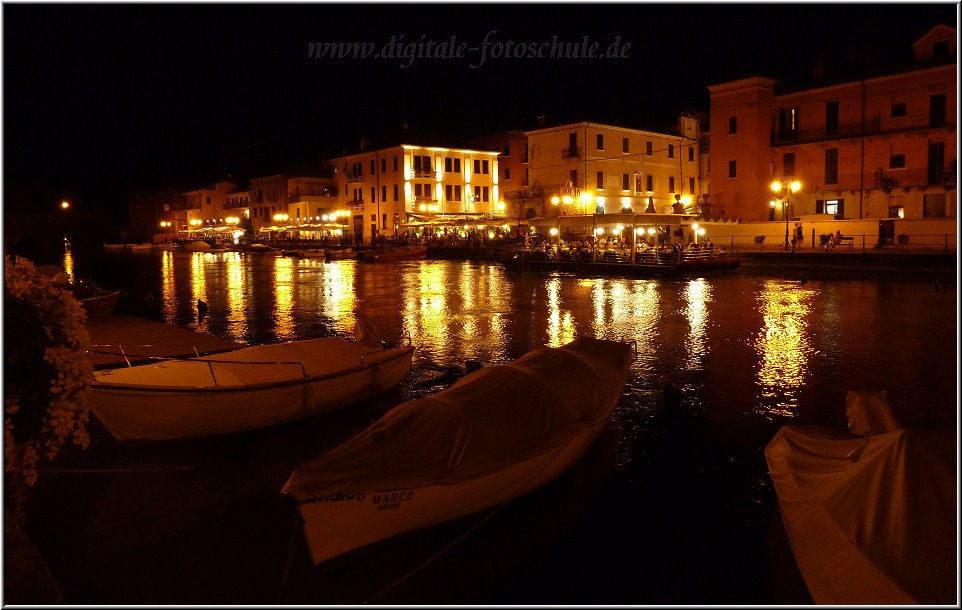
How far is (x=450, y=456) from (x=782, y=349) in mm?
11284

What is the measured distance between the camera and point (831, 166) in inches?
1697

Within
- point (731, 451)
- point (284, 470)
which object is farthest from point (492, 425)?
point (731, 451)

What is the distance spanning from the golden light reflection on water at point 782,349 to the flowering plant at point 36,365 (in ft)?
31.0

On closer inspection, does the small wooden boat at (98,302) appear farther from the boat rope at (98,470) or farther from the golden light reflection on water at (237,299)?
the boat rope at (98,470)

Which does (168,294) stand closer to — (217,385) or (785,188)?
(217,385)

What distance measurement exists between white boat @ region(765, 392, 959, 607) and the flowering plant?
224 inches

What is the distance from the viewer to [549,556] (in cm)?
A: 647

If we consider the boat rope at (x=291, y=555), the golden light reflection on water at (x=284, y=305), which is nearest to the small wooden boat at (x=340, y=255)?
the golden light reflection on water at (x=284, y=305)

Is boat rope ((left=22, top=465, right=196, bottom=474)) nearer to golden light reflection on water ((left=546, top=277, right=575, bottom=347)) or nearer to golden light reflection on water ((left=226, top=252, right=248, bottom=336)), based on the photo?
golden light reflection on water ((left=546, top=277, right=575, bottom=347))

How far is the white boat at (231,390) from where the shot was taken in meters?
8.59

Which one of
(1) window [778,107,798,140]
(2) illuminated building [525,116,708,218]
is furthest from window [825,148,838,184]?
(2) illuminated building [525,116,708,218]

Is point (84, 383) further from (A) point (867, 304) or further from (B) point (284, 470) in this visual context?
(A) point (867, 304)

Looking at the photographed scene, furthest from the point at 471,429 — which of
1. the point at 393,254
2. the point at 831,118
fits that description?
the point at 831,118

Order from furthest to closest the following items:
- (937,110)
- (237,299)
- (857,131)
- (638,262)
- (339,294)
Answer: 1. (857,131)
2. (937,110)
3. (638,262)
4. (339,294)
5. (237,299)
